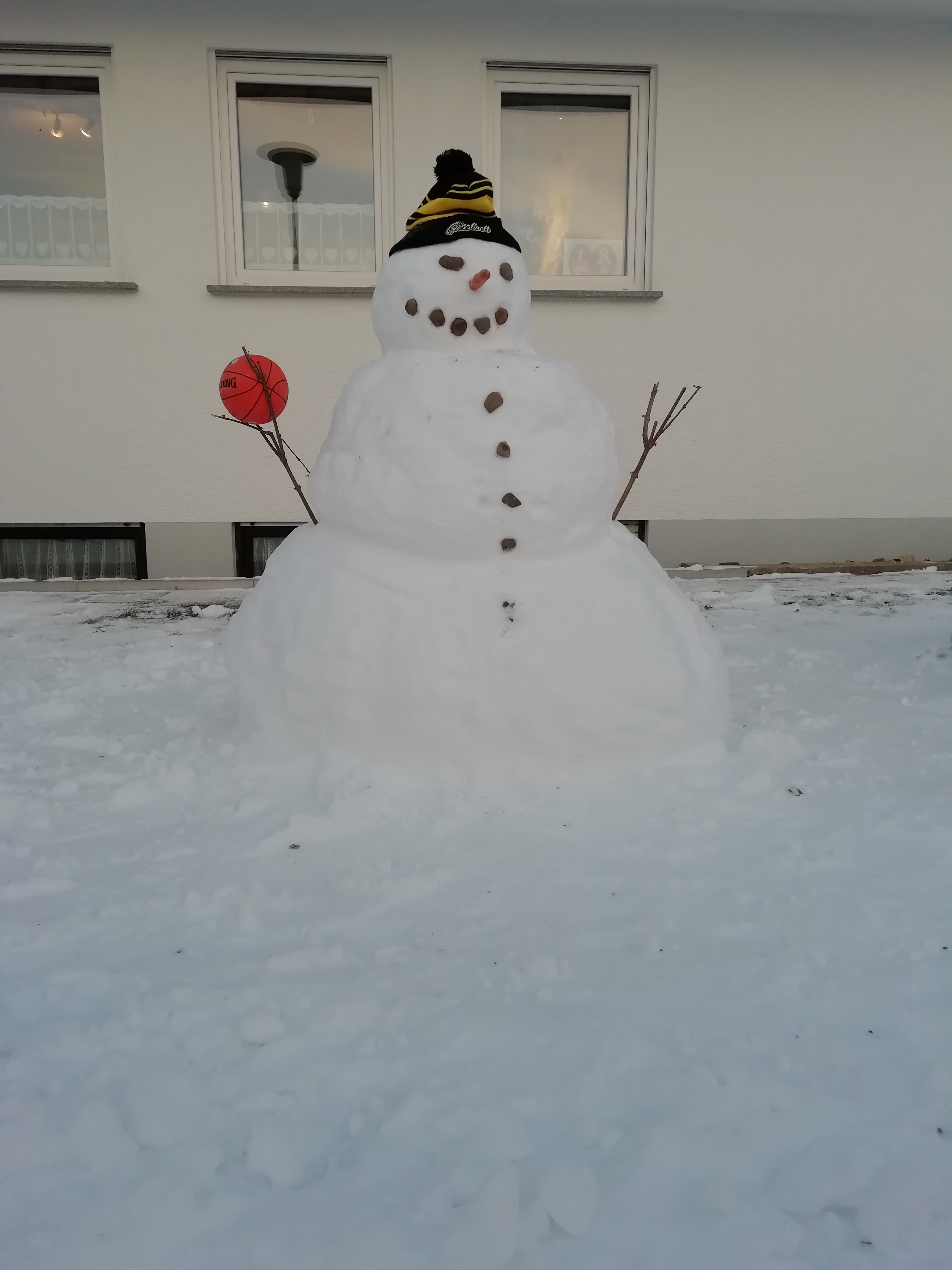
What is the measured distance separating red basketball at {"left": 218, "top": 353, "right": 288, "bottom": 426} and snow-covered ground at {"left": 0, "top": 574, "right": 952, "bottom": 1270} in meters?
2.40

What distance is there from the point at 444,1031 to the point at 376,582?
1156mm

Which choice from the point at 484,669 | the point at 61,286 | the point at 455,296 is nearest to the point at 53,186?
the point at 61,286

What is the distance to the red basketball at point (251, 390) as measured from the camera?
407cm

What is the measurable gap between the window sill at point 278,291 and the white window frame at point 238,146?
1 cm

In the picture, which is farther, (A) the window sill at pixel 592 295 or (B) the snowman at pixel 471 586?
(A) the window sill at pixel 592 295

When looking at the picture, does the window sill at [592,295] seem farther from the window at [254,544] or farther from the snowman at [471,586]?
the snowman at [471,586]

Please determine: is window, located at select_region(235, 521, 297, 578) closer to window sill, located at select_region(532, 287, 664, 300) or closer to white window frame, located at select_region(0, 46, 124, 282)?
white window frame, located at select_region(0, 46, 124, 282)

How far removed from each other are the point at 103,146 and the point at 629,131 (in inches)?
133

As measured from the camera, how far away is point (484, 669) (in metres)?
2.00

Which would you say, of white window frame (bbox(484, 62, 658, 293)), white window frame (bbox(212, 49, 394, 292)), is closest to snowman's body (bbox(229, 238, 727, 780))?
white window frame (bbox(212, 49, 394, 292))

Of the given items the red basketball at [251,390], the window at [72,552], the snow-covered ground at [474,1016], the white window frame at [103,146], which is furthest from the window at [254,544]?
the snow-covered ground at [474,1016]

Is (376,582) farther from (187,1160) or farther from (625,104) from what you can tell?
(625,104)

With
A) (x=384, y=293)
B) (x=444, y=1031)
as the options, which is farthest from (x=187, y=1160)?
(x=384, y=293)

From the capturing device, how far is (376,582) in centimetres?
208
